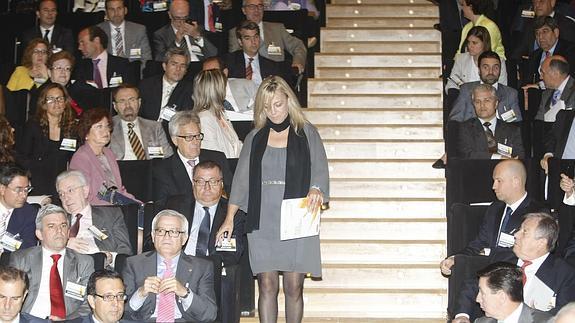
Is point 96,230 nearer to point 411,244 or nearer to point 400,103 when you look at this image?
point 411,244

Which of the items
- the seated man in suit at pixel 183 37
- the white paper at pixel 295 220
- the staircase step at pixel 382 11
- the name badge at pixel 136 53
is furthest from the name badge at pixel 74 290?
the staircase step at pixel 382 11

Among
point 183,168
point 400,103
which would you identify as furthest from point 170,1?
point 183,168

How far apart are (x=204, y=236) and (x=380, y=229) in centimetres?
153

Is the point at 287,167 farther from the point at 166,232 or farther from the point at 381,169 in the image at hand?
the point at 381,169

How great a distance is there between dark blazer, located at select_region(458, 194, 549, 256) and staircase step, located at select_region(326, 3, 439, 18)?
3.93 meters

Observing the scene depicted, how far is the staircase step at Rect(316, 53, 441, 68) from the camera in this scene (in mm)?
9109

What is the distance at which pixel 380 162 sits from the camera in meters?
7.82

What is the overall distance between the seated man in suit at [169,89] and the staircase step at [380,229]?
1.54 m

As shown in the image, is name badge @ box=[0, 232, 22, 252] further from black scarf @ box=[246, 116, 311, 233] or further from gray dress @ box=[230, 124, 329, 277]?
black scarf @ box=[246, 116, 311, 233]

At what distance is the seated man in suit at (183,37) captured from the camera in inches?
351

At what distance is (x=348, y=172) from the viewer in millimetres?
7809

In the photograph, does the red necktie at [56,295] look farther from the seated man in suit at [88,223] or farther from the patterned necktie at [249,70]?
the patterned necktie at [249,70]

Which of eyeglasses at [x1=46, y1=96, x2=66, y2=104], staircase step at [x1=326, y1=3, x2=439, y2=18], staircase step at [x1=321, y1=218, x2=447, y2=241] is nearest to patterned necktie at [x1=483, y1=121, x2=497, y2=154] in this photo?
staircase step at [x1=321, y1=218, x2=447, y2=241]

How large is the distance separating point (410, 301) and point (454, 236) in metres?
A: 0.57
